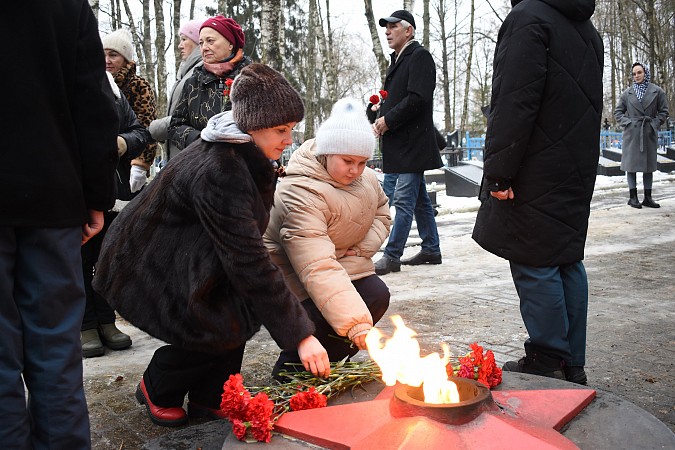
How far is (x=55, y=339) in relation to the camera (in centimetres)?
210

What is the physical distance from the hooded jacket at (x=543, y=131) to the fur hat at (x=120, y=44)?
2.44 m

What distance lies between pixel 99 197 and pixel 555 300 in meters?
2.09

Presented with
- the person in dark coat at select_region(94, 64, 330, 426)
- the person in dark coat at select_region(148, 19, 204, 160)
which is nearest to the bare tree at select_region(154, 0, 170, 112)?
the person in dark coat at select_region(148, 19, 204, 160)

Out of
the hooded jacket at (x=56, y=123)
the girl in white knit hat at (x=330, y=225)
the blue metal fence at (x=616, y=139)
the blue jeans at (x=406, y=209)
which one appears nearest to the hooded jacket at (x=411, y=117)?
the blue jeans at (x=406, y=209)

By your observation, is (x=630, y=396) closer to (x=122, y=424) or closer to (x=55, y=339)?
(x=122, y=424)

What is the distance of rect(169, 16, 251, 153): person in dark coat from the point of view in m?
4.36

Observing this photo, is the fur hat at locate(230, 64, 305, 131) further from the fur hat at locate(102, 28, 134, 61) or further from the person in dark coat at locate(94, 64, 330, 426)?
the fur hat at locate(102, 28, 134, 61)

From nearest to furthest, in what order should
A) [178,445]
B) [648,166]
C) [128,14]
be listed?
[178,445], [648,166], [128,14]

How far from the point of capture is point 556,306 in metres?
3.20

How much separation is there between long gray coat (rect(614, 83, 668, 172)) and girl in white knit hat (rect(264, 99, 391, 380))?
8849 mm

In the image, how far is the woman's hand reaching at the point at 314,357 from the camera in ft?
7.84

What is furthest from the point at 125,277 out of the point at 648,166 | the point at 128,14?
the point at 128,14

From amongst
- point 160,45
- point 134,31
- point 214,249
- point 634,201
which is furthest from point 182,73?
point 134,31

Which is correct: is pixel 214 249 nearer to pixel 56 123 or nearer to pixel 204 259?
pixel 204 259
